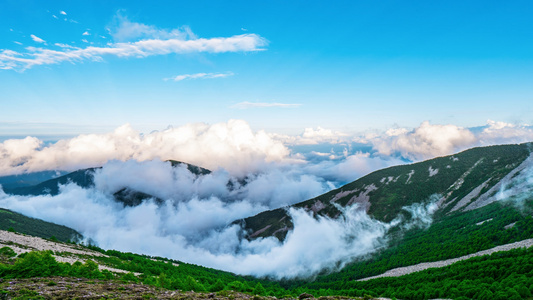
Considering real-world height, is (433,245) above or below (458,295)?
below

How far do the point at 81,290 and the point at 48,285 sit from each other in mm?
7331

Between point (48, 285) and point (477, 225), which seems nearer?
point (48, 285)

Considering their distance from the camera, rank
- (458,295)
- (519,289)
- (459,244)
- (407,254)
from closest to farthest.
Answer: (519,289)
(458,295)
(459,244)
(407,254)

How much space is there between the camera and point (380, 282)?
140 metres

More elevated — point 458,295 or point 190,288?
point 190,288

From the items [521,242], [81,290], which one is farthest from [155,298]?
[521,242]

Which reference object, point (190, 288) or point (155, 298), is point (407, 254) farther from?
point (155, 298)

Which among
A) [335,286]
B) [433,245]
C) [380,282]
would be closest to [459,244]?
[433,245]

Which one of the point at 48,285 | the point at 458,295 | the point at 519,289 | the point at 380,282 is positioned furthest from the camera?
the point at 380,282

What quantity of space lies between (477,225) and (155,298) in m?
216

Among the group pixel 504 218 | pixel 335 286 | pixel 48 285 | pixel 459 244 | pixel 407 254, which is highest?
pixel 48 285

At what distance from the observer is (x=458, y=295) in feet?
238

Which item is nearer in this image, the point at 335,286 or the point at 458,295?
the point at 458,295

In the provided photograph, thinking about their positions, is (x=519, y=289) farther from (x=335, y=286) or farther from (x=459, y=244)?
(x=335, y=286)
